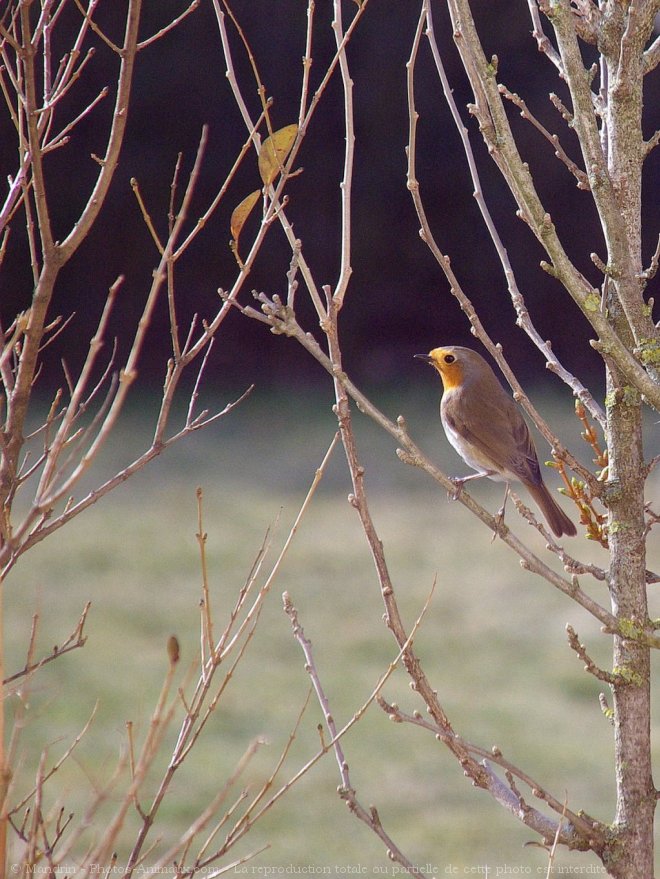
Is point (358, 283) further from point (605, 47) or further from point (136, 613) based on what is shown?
point (605, 47)

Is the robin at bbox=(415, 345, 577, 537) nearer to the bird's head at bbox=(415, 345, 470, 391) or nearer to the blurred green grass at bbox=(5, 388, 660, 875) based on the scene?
the bird's head at bbox=(415, 345, 470, 391)

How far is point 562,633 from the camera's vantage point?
715 cm

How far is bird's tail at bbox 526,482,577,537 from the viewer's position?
3.31m

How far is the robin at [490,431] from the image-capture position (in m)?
3.59

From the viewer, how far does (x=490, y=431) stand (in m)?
3.63

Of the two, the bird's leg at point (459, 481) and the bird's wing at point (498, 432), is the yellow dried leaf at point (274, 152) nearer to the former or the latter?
the bird's leg at point (459, 481)

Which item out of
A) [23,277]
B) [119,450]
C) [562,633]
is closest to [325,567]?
[562,633]

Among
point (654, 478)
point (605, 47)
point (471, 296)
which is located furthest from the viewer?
point (471, 296)

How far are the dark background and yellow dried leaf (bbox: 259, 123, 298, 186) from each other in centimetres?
852

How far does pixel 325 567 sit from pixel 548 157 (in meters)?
4.94

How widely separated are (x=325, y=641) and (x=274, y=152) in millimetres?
5487

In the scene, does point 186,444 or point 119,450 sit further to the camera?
point 186,444

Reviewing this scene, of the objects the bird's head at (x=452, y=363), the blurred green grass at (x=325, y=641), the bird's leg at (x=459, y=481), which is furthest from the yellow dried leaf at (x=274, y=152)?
the blurred green grass at (x=325, y=641)

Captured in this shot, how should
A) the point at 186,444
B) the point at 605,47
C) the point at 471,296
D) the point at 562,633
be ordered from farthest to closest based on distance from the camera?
the point at 471,296 < the point at 186,444 < the point at 562,633 < the point at 605,47
